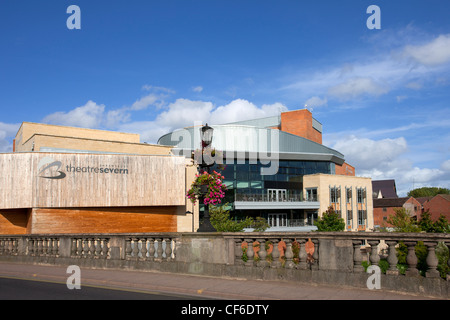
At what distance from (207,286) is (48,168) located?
28.9 m

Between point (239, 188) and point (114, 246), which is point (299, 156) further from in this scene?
point (114, 246)

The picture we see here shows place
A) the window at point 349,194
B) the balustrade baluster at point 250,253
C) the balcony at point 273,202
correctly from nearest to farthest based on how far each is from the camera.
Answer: the balustrade baluster at point 250,253
the balcony at point 273,202
the window at point 349,194

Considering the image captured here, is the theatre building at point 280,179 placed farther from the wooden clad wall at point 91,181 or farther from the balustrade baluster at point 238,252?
the balustrade baluster at point 238,252

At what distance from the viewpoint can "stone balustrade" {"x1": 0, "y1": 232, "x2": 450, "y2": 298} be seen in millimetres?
8344

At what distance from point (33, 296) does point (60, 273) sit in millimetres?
3691

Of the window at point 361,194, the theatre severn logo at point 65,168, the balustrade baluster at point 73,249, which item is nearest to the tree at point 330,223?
the window at point 361,194

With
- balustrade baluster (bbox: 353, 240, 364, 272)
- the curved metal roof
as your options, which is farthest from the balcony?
balustrade baluster (bbox: 353, 240, 364, 272)

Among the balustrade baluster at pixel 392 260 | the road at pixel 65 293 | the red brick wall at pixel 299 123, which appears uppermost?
the red brick wall at pixel 299 123

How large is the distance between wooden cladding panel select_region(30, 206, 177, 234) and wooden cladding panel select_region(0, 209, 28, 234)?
220 cm

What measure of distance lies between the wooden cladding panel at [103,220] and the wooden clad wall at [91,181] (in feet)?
2.34

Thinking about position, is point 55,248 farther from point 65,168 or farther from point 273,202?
point 273,202

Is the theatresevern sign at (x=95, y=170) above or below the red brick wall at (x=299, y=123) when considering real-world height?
below

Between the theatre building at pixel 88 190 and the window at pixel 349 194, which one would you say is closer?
the theatre building at pixel 88 190

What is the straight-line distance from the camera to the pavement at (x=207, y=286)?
8570 millimetres
